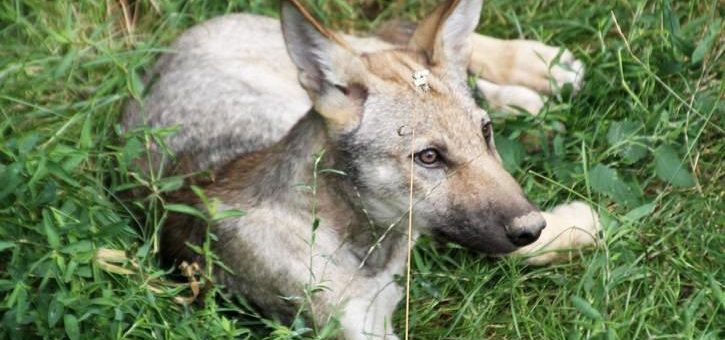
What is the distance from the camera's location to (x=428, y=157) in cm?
490

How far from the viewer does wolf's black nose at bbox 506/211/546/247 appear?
4777mm

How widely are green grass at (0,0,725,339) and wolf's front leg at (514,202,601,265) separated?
0.07m

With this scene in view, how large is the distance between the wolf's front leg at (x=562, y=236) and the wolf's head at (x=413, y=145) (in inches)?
28.0

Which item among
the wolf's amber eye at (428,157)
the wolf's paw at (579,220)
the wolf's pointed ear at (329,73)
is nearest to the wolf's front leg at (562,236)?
the wolf's paw at (579,220)

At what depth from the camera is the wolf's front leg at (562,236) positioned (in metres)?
5.60

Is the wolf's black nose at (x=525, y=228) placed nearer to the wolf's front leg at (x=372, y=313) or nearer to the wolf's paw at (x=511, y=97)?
the wolf's front leg at (x=372, y=313)

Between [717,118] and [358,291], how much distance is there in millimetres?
1935

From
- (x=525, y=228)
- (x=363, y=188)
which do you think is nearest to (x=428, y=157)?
(x=363, y=188)

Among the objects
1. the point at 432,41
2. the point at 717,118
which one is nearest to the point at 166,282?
the point at 432,41

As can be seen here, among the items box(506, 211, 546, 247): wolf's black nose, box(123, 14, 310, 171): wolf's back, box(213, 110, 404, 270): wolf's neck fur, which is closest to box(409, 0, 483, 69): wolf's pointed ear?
box(213, 110, 404, 270): wolf's neck fur

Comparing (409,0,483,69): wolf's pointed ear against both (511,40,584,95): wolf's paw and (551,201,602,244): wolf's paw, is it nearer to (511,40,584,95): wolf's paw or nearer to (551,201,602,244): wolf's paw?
(551,201,602,244): wolf's paw

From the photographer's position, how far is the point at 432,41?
17.2 ft

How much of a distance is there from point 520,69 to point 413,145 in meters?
1.89

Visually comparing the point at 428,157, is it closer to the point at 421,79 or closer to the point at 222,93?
the point at 421,79
